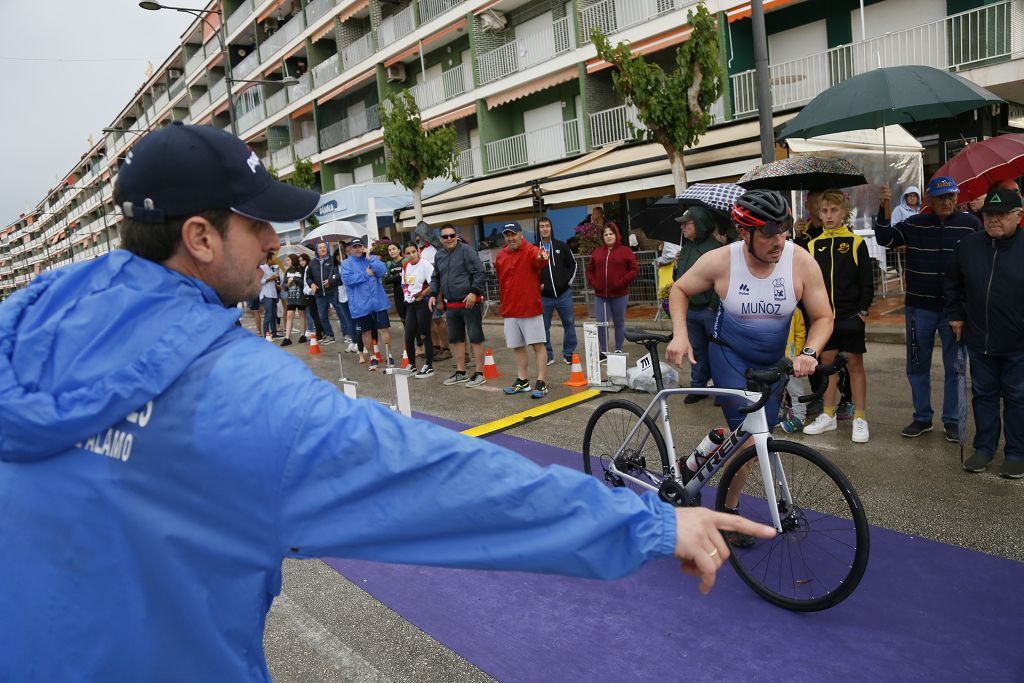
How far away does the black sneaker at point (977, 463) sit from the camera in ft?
15.1

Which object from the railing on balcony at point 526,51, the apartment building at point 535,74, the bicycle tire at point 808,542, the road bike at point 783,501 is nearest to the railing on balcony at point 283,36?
the apartment building at point 535,74

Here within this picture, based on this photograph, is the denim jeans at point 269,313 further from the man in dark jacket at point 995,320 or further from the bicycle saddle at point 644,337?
the man in dark jacket at point 995,320

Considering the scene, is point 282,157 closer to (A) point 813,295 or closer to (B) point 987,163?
(B) point 987,163

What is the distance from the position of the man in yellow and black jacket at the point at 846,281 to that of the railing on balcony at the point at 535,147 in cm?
1557

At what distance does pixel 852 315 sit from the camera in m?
5.56

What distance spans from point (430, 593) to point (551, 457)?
2176mm

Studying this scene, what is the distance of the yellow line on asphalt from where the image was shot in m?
6.60

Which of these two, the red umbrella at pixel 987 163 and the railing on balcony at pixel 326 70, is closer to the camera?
the red umbrella at pixel 987 163

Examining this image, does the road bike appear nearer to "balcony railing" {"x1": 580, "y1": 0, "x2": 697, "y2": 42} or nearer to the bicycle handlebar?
the bicycle handlebar

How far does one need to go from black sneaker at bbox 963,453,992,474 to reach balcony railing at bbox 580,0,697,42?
15.0m

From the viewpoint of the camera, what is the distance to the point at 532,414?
7043 mm

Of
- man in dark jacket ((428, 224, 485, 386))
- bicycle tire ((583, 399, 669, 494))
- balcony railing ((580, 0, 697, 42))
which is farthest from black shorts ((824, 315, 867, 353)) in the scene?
balcony railing ((580, 0, 697, 42))

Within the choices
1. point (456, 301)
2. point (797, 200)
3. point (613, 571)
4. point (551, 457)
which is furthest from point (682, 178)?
point (613, 571)

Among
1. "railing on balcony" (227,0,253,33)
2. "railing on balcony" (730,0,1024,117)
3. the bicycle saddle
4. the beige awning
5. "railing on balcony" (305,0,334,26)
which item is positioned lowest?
the bicycle saddle
